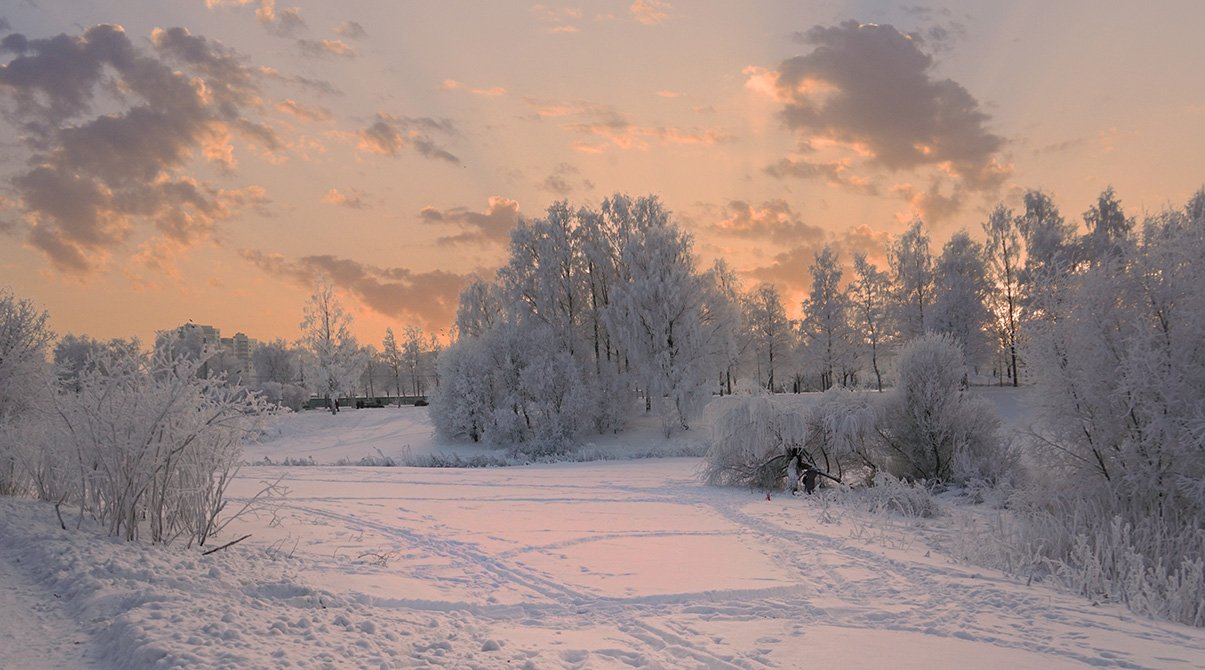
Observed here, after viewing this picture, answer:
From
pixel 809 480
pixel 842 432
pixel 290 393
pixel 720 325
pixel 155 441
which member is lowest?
pixel 809 480

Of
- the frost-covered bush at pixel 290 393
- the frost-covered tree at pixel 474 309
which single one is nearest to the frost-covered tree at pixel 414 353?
the frost-covered bush at pixel 290 393

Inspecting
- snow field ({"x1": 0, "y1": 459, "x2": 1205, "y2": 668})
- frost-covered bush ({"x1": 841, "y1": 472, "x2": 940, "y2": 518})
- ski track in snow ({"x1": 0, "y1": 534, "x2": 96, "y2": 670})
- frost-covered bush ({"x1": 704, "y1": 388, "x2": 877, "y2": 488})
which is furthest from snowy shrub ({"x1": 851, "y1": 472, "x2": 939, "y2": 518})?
ski track in snow ({"x1": 0, "y1": 534, "x2": 96, "y2": 670})

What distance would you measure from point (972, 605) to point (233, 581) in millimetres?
6948

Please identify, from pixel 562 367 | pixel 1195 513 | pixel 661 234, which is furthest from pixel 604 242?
pixel 1195 513

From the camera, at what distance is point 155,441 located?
8.53m

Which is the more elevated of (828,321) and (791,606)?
(828,321)

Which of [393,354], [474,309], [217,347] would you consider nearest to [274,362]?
[393,354]

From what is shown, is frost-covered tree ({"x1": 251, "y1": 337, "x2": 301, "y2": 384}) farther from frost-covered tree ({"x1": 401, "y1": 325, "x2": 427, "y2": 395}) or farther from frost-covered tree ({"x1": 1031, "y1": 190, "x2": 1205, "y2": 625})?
frost-covered tree ({"x1": 1031, "y1": 190, "x2": 1205, "y2": 625})

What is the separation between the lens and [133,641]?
5211mm

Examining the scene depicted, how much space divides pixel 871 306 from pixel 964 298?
6153mm

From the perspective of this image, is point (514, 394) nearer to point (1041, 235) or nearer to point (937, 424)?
point (937, 424)

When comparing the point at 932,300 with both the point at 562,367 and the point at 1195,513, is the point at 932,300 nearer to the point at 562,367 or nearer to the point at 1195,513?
the point at 562,367

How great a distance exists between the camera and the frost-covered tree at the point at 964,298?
137ft

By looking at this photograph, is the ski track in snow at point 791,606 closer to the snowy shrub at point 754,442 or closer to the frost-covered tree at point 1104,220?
the snowy shrub at point 754,442
